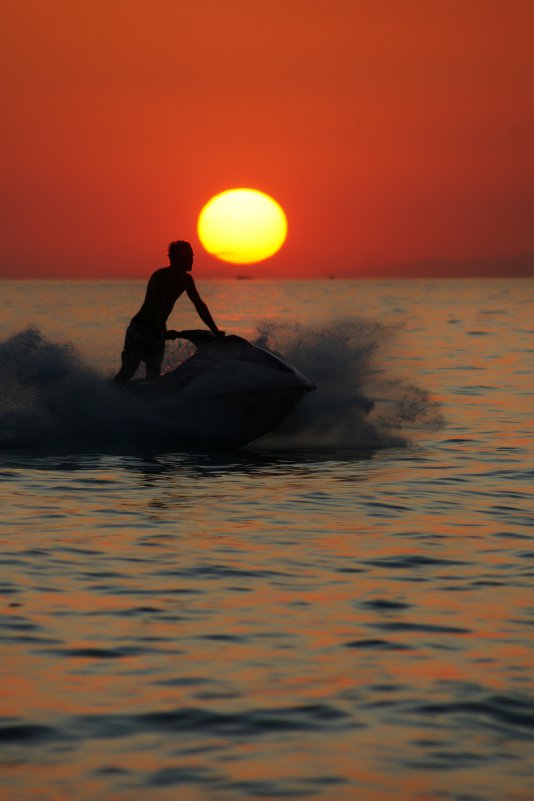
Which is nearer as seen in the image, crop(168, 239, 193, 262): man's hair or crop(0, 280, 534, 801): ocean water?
crop(0, 280, 534, 801): ocean water

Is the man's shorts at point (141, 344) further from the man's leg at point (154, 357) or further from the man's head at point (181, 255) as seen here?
the man's head at point (181, 255)

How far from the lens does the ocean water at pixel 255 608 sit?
5.96 m

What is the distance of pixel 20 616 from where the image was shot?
827 cm

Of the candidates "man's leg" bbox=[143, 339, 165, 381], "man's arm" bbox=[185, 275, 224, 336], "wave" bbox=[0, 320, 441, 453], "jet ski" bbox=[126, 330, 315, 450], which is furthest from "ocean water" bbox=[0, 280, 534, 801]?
"man's arm" bbox=[185, 275, 224, 336]

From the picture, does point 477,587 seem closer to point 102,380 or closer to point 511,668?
point 511,668

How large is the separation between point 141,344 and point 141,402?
703 millimetres

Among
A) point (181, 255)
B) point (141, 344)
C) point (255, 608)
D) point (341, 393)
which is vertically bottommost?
point (255, 608)

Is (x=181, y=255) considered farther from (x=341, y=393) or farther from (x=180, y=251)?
(x=341, y=393)

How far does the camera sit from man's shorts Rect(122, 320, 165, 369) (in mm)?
15945

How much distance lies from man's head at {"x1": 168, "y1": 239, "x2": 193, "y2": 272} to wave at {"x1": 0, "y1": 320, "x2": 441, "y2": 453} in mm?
1707

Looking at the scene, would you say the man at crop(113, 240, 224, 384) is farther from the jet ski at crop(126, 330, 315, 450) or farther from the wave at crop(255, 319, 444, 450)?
the wave at crop(255, 319, 444, 450)

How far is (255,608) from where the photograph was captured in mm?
8523

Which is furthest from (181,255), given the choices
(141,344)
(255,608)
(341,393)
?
(255,608)

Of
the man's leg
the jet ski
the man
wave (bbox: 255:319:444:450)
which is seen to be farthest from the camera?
wave (bbox: 255:319:444:450)
